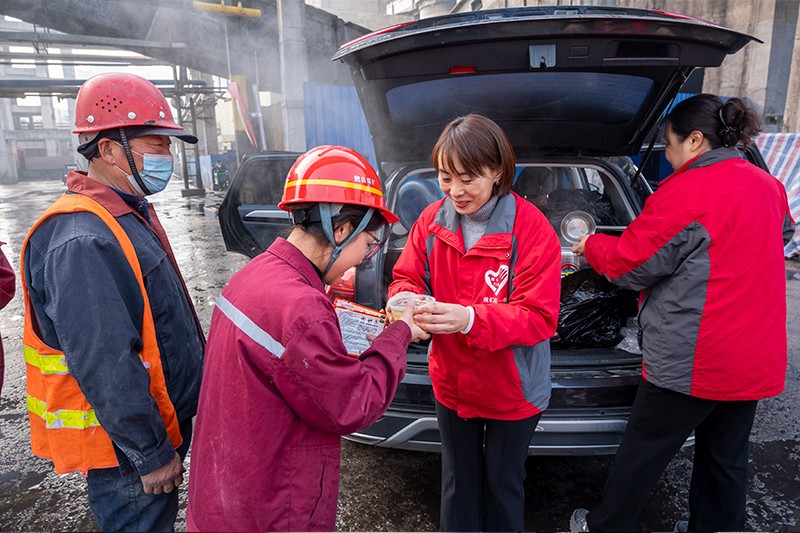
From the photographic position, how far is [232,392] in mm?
1246

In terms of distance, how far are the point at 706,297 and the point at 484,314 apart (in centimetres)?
89

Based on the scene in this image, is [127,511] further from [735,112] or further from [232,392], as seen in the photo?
[735,112]

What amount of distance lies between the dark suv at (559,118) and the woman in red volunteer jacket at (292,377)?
1071 millimetres

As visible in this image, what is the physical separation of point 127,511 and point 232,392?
0.80 metres

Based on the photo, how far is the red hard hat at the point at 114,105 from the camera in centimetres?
175

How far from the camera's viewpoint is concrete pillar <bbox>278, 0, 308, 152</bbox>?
10.9 metres

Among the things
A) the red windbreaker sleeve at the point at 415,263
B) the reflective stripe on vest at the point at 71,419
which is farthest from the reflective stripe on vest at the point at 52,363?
the red windbreaker sleeve at the point at 415,263

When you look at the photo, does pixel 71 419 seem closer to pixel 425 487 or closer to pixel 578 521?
pixel 425 487

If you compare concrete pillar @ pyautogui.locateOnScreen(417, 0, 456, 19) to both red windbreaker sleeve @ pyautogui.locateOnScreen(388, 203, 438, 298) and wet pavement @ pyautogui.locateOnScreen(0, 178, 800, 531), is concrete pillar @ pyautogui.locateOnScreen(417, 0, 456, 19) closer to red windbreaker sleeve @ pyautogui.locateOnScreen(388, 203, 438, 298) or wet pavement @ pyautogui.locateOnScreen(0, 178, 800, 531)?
wet pavement @ pyautogui.locateOnScreen(0, 178, 800, 531)

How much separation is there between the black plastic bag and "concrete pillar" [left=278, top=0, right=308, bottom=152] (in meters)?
9.16

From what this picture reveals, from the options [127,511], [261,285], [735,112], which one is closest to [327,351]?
[261,285]

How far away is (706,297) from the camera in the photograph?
1.93 m

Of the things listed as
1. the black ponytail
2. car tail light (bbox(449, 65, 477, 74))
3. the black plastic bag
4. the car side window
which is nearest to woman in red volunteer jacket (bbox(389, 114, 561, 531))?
car tail light (bbox(449, 65, 477, 74))

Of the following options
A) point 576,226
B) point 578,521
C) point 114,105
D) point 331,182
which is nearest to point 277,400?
point 331,182
